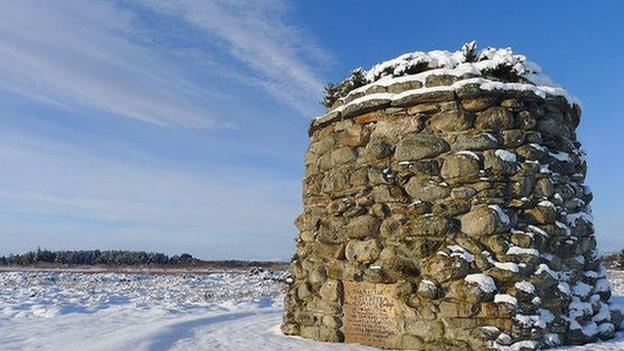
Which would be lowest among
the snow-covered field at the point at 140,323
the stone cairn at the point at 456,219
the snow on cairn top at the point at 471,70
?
the snow-covered field at the point at 140,323

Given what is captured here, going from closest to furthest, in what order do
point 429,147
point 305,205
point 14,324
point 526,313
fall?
1. point 526,313
2. point 429,147
3. point 305,205
4. point 14,324

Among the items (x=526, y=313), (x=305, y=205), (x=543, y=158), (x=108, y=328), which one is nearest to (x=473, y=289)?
(x=526, y=313)

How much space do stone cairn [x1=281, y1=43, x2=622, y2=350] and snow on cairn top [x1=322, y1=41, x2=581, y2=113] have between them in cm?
2

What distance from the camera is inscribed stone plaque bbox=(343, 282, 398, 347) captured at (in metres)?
5.61

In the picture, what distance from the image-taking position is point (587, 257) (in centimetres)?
614

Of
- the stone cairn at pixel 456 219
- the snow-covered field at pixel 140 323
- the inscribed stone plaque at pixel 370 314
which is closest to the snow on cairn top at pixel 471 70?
the stone cairn at pixel 456 219

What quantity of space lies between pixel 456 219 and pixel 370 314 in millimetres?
1291

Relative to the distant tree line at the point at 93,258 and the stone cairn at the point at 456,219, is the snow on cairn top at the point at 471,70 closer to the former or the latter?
the stone cairn at the point at 456,219

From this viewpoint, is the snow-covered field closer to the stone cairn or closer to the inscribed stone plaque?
the inscribed stone plaque

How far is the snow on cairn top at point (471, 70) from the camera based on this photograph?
5.97 metres

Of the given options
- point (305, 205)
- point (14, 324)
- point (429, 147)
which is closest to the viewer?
point (429, 147)

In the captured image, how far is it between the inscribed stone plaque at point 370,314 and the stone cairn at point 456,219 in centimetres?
1

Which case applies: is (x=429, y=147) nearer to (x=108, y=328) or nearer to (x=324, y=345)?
(x=324, y=345)

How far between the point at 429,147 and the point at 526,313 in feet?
5.98
